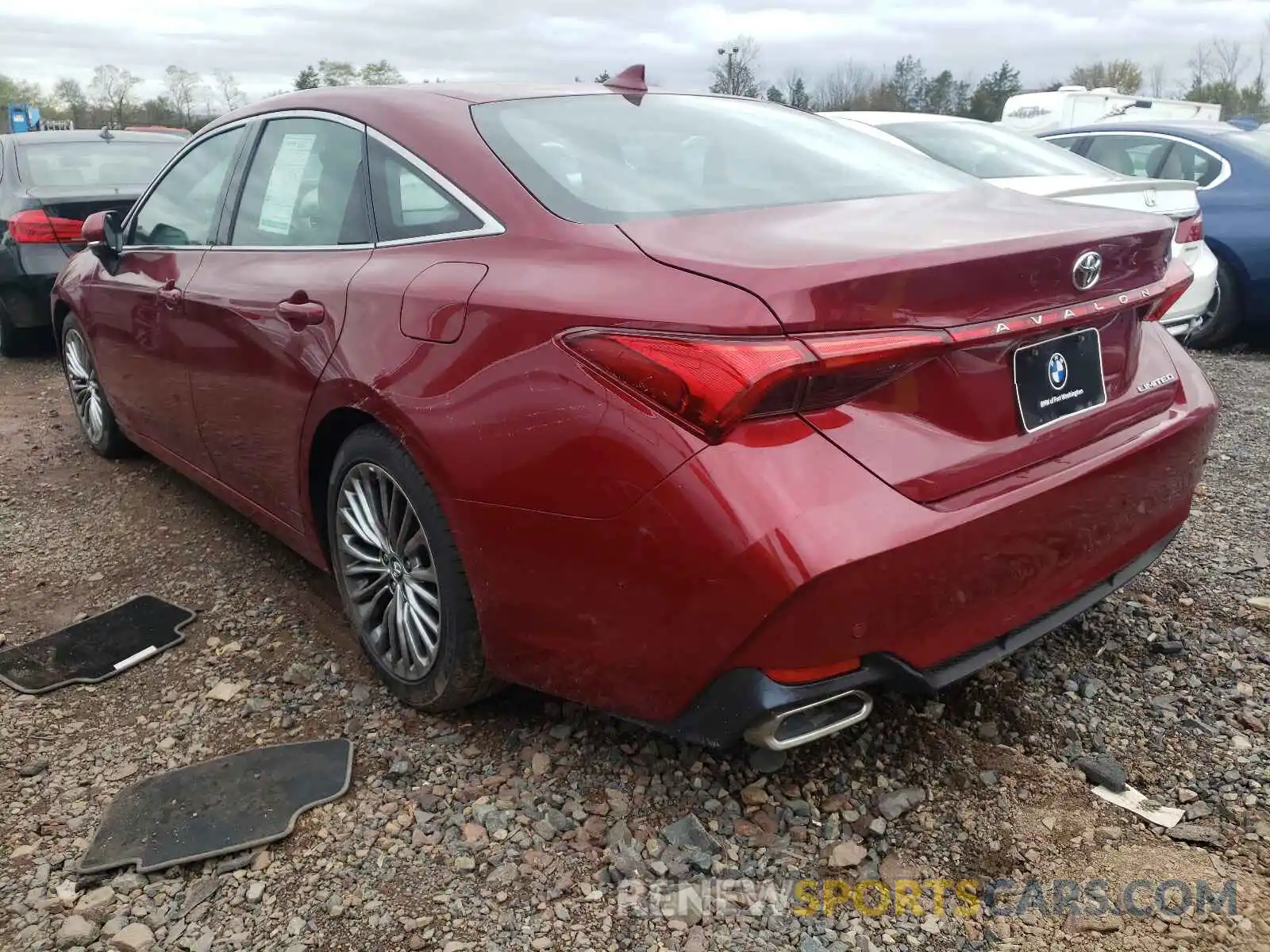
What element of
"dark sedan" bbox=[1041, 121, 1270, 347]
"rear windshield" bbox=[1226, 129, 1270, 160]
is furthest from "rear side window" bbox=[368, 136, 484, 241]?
"rear windshield" bbox=[1226, 129, 1270, 160]

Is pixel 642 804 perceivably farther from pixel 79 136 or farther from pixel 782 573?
pixel 79 136

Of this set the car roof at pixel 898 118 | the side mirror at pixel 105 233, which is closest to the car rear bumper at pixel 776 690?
the side mirror at pixel 105 233

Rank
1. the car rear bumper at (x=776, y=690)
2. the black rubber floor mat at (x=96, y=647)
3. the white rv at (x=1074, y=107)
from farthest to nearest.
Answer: the white rv at (x=1074, y=107) < the black rubber floor mat at (x=96, y=647) < the car rear bumper at (x=776, y=690)

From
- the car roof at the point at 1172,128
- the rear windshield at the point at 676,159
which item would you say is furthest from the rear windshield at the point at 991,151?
the rear windshield at the point at 676,159

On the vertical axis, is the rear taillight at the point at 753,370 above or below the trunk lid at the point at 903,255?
below

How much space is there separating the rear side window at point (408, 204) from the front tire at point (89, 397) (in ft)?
8.18

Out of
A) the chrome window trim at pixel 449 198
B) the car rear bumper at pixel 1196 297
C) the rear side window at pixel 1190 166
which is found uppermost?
the chrome window trim at pixel 449 198

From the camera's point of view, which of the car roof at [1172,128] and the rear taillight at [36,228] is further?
the car roof at [1172,128]

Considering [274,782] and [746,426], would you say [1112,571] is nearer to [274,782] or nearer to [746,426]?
[746,426]

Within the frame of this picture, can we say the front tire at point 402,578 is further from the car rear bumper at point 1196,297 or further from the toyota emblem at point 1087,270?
the car rear bumper at point 1196,297

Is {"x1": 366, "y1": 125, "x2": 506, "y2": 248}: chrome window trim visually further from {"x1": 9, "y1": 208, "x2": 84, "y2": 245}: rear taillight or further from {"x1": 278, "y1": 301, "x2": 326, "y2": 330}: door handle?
{"x1": 9, "y1": 208, "x2": 84, "y2": 245}: rear taillight

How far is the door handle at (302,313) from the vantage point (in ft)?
8.43

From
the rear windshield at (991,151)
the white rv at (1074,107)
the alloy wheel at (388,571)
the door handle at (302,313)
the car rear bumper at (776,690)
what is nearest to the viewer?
the car rear bumper at (776,690)

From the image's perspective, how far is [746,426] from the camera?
A: 1.72 m
